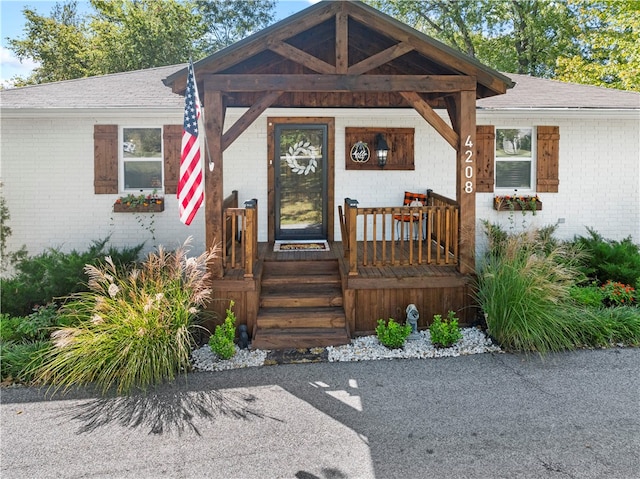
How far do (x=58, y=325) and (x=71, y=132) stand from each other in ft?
12.1

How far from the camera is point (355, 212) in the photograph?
569 cm

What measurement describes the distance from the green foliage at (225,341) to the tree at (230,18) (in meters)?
20.6

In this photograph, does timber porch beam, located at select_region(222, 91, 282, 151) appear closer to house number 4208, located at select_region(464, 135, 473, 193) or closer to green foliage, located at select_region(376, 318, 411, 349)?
house number 4208, located at select_region(464, 135, 473, 193)

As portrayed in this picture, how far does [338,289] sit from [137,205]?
370 centimetres

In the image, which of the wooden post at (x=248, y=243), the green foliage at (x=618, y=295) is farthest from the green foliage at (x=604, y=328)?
the wooden post at (x=248, y=243)

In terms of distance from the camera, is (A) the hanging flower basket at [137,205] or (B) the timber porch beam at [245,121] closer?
(B) the timber porch beam at [245,121]

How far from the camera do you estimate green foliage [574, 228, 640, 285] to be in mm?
6758

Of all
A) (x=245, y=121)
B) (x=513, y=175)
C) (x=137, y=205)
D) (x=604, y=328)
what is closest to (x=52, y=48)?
(x=137, y=205)

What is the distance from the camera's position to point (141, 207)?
7695mm

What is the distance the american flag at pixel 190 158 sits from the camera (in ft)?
16.5

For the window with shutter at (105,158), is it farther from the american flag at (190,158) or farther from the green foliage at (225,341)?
the green foliage at (225,341)

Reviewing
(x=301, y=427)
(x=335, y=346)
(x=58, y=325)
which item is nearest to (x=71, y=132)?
(x=58, y=325)

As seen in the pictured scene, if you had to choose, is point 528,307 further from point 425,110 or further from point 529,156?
point 529,156

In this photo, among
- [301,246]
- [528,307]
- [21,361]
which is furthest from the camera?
[301,246]
